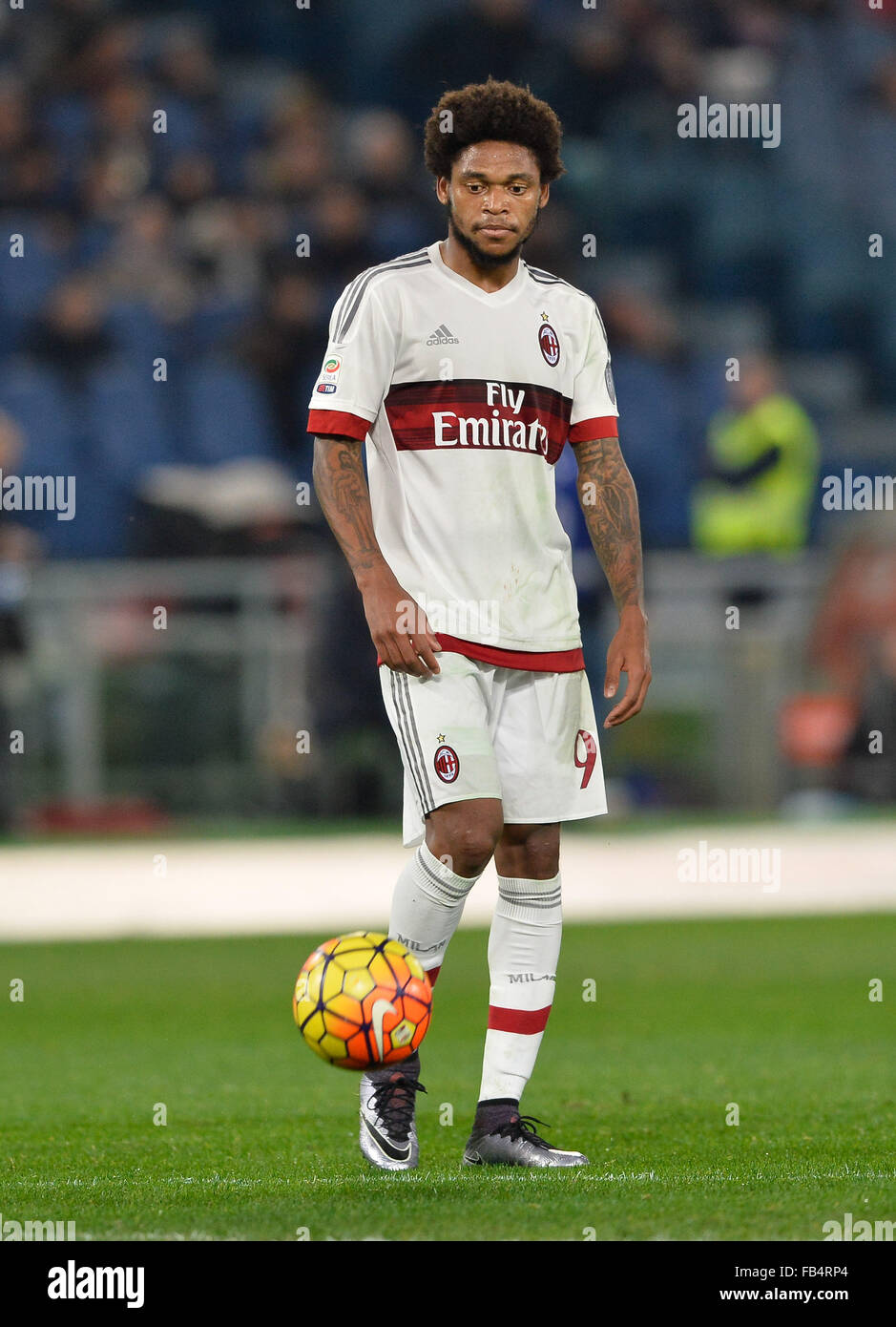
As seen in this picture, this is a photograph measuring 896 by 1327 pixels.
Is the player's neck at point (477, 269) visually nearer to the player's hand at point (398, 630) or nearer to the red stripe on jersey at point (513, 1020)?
the player's hand at point (398, 630)

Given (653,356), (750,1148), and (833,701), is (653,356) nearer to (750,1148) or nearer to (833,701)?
(833,701)

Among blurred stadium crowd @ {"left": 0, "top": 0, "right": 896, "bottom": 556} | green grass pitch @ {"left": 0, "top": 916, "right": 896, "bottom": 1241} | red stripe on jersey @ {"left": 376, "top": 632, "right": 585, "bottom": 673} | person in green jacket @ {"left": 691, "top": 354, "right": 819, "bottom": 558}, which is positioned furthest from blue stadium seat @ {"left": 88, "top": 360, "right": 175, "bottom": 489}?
red stripe on jersey @ {"left": 376, "top": 632, "right": 585, "bottom": 673}

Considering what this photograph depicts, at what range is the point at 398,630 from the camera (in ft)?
13.3

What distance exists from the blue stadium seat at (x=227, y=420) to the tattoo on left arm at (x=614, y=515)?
11.6m

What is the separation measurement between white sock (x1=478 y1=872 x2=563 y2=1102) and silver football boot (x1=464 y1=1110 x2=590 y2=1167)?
0.49 ft

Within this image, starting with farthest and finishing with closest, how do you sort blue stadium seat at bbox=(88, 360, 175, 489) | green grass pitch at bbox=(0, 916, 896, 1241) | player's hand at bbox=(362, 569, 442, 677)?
blue stadium seat at bbox=(88, 360, 175, 489) < player's hand at bbox=(362, 569, 442, 677) < green grass pitch at bbox=(0, 916, 896, 1241)

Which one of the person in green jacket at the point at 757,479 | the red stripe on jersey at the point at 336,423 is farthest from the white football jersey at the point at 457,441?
the person in green jacket at the point at 757,479

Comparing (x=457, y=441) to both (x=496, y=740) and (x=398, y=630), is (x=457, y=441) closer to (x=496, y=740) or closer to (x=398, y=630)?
(x=398, y=630)

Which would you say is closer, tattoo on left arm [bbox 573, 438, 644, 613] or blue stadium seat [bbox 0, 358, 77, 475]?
tattoo on left arm [bbox 573, 438, 644, 613]

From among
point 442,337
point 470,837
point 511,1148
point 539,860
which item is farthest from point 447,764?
point 442,337

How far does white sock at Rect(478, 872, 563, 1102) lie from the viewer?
4.32m

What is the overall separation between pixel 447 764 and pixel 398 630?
0.31m

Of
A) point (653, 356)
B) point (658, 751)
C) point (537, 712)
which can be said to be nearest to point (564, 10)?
point (653, 356)

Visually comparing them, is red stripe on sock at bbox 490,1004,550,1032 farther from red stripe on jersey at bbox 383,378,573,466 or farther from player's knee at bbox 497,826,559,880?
red stripe on jersey at bbox 383,378,573,466
